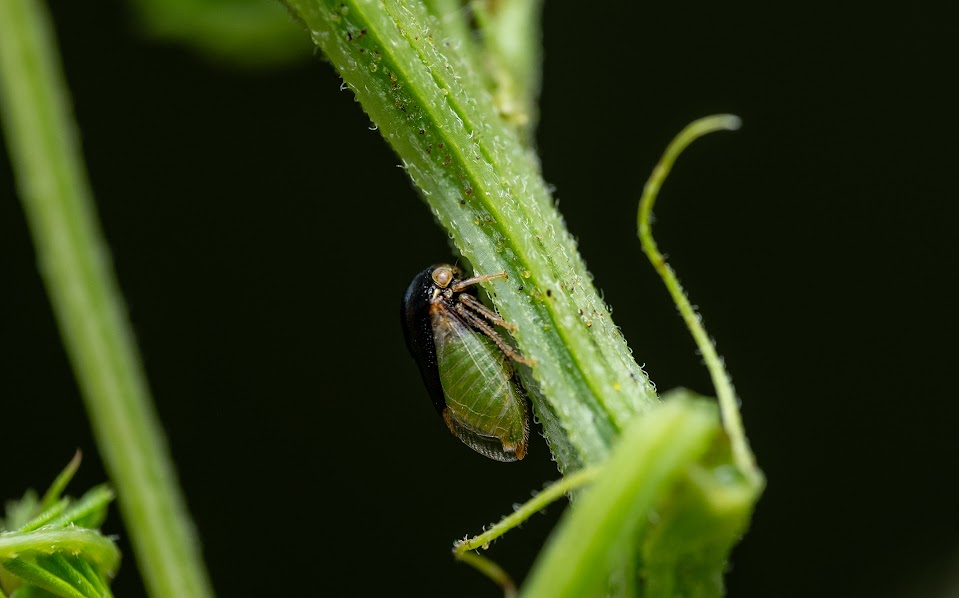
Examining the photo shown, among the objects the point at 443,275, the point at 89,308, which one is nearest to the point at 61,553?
the point at 89,308

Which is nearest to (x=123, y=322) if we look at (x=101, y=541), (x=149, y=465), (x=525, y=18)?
Answer: (x=149, y=465)

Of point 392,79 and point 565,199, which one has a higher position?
point 565,199

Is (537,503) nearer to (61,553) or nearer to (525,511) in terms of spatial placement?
(525,511)

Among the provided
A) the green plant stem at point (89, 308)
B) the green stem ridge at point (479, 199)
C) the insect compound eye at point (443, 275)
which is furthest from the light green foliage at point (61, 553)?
the insect compound eye at point (443, 275)

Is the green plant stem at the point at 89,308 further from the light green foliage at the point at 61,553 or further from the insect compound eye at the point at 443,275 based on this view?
the insect compound eye at the point at 443,275

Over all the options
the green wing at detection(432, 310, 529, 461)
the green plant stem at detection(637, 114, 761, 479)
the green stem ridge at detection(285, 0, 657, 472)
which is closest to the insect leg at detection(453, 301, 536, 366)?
the green wing at detection(432, 310, 529, 461)

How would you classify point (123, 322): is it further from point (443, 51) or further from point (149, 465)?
point (443, 51)
